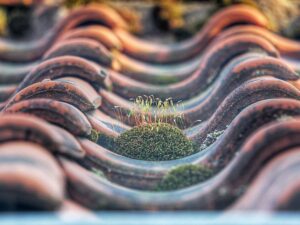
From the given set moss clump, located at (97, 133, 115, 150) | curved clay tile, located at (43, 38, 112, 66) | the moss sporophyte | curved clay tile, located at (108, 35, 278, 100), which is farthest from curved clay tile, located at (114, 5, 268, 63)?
moss clump, located at (97, 133, 115, 150)

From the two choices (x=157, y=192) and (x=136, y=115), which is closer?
(x=157, y=192)

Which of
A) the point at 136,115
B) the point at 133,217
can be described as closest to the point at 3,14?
the point at 136,115

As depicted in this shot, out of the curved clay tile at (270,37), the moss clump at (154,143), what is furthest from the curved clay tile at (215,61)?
the moss clump at (154,143)

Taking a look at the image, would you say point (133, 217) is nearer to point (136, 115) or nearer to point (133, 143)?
point (133, 143)

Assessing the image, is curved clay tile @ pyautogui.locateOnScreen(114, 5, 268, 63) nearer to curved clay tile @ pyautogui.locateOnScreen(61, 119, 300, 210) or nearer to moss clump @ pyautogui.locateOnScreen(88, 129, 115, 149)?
moss clump @ pyautogui.locateOnScreen(88, 129, 115, 149)

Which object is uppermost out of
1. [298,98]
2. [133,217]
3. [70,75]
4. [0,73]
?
[0,73]

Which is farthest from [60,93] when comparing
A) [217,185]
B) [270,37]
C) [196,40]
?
[270,37]
